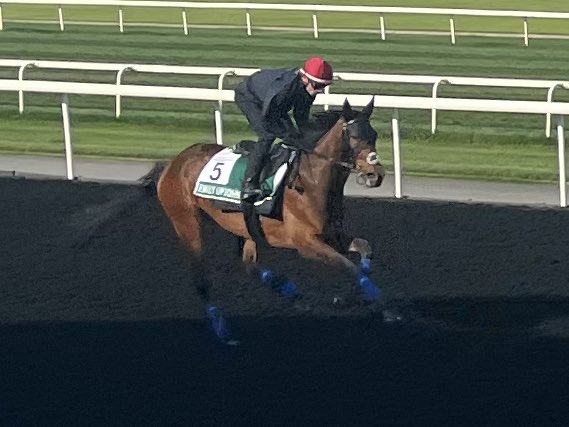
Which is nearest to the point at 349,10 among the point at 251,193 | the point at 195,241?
the point at 195,241

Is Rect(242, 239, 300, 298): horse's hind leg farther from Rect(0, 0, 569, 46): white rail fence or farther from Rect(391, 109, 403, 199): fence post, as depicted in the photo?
Rect(0, 0, 569, 46): white rail fence

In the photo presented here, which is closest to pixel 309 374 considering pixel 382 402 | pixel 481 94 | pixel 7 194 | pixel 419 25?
pixel 382 402

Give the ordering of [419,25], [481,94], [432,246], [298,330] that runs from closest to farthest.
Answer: [298,330] → [432,246] → [481,94] → [419,25]

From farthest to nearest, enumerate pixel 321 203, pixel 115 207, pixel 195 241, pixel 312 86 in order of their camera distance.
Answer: pixel 115 207 < pixel 195 241 < pixel 321 203 < pixel 312 86

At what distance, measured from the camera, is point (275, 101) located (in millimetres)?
6703

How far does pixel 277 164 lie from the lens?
6969mm

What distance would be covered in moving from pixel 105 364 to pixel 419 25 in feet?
55.3

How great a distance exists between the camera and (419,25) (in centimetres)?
2238

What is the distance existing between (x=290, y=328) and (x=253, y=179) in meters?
0.73

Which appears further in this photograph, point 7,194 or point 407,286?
point 7,194

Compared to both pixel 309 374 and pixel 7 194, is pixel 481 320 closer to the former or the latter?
pixel 309 374

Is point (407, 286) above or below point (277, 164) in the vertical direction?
below

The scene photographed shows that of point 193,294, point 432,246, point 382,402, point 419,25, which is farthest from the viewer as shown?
point 419,25

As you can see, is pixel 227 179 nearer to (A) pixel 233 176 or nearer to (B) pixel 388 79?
(A) pixel 233 176
